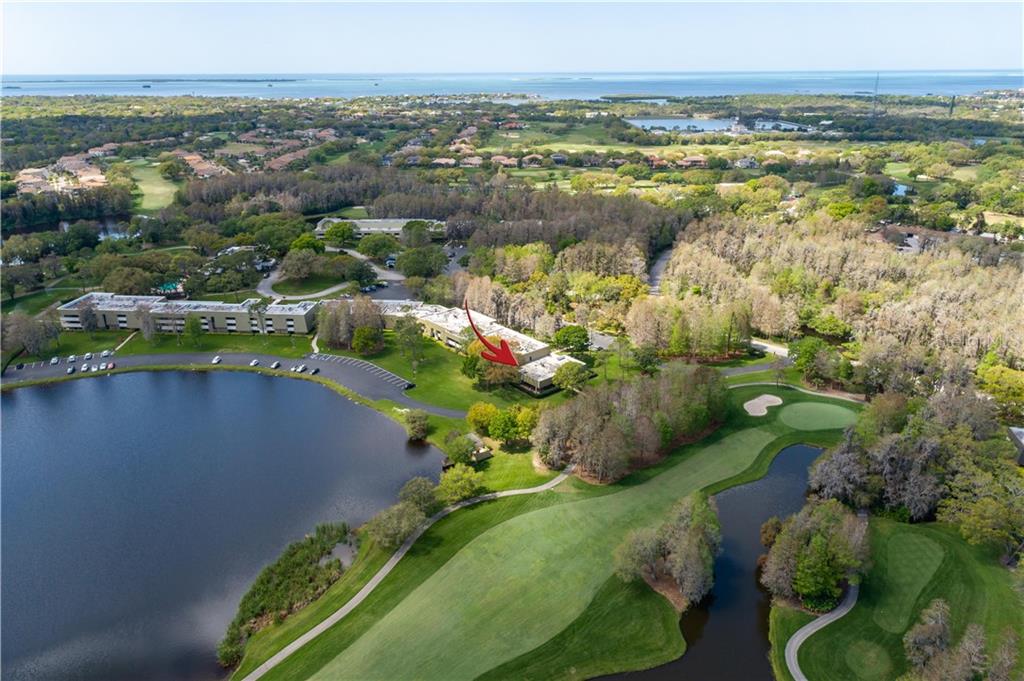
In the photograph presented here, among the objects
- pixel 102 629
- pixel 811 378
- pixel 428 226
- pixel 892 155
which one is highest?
pixel 892 155

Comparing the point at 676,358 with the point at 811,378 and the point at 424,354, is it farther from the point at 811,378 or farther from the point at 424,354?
the point at 424,354

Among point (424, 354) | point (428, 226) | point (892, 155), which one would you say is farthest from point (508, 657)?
point (892, 155)

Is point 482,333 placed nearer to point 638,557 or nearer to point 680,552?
point 638,557

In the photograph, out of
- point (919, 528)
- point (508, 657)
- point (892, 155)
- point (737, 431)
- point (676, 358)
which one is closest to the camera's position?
point (508, 657)

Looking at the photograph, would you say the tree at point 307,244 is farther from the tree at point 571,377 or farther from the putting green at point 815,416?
the putting green at point 815,416

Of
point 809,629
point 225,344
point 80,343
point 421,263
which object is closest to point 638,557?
point 809,629

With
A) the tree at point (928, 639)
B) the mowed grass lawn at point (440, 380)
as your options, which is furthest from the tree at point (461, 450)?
the tree at point (928, 639)

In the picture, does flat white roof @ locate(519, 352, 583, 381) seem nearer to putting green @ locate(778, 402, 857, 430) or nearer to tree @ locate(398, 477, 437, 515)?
putting green @ locate(778, 402, 857, 430)
